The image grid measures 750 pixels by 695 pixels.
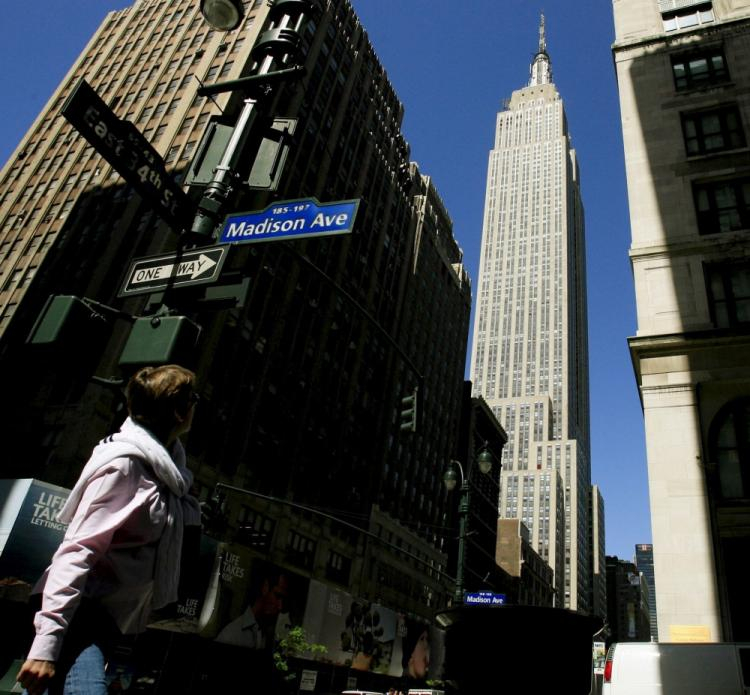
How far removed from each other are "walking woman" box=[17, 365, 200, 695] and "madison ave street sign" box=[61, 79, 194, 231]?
12.1 feet

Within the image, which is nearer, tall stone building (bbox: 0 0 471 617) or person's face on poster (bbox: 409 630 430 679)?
tall stone building (bbox: 0 0 471 617)

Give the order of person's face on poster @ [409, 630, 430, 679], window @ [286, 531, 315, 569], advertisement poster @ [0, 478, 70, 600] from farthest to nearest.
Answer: person's face on poster @ [409, 630, 430, 679], window @ [286, 531, 315, 569], advertisement poster @ [0, 478, 70, 600]

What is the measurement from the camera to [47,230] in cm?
4422

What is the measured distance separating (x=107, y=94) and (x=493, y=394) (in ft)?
393

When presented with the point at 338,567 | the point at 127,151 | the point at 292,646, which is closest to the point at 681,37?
the point at 127,151

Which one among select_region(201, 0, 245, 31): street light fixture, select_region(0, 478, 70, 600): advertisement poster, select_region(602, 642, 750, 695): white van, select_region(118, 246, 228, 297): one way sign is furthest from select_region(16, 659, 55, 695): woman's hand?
select_region(0, 478, 70, 600): advertisement poster

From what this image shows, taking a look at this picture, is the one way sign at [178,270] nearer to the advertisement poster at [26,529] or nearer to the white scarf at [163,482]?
the white scarf at [163,482]

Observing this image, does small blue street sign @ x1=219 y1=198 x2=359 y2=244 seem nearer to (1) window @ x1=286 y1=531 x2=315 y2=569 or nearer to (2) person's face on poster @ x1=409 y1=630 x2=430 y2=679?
(1) window @ x1=286 y1=531 x2=315 y2=569

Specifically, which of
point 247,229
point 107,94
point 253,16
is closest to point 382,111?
point 253,16

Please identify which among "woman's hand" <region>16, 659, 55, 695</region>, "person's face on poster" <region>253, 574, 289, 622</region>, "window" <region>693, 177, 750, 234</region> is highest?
"window" <region>693, 177, 750, 234</region>

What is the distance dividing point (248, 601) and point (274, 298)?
68.1 feet

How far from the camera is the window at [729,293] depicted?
59.5 feet

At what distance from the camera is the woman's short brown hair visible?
3.10m

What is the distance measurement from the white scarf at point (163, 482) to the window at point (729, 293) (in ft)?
63.0
